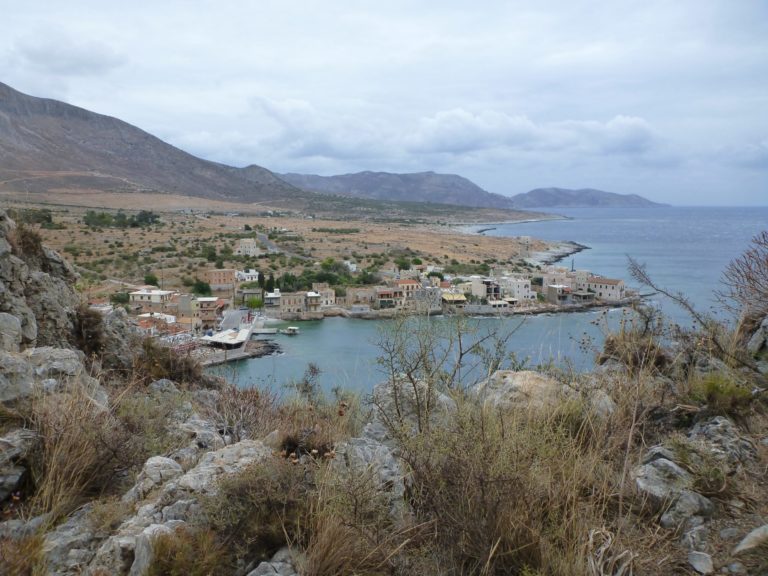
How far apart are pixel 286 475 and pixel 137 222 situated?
74905mm

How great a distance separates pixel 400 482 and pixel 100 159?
159 meters

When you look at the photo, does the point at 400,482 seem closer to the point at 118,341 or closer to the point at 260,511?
the point at 260,511

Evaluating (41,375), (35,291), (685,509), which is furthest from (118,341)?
(685,509)

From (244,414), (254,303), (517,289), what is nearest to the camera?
(244,414)

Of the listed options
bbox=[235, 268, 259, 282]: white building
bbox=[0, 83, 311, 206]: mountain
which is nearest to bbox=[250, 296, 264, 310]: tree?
bbox=[235, 268, 259, 282]: white building

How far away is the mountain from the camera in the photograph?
118 metres

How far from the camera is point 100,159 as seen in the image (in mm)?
142000

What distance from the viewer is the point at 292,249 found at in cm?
6569

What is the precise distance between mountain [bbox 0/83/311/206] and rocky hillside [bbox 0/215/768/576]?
385ft

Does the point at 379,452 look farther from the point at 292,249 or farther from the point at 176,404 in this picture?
the point at 292,249

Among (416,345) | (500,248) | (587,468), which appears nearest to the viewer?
(587,468)

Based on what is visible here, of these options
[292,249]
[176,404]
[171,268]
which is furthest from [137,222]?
[176,404]

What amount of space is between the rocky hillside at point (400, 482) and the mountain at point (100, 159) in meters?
117

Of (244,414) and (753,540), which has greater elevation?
(753,540)
